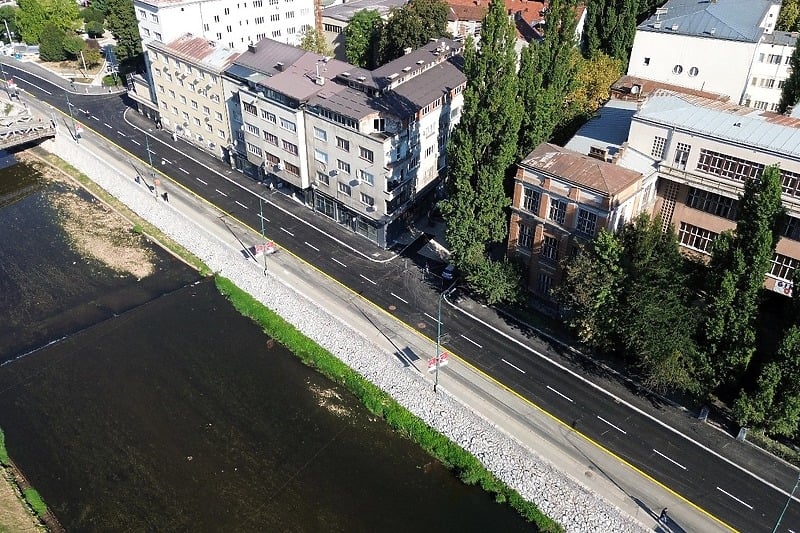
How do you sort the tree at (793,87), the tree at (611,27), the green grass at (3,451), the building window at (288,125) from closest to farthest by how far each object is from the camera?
1. the green grass at (3,451)
2. the tree at (793,87)
3. the building window at (288,125)
4. the tree at (611,27)

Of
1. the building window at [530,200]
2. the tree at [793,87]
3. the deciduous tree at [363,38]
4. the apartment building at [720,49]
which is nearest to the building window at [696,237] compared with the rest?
the building window at [530,200]

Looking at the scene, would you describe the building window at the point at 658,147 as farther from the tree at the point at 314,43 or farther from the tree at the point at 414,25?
the tree at the point at 314,43

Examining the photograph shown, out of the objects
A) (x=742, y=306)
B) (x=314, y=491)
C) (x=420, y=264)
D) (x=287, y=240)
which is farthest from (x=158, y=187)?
(x=742, y=306)

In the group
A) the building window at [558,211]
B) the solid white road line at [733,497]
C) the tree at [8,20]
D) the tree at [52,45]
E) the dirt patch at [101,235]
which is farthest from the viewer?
the tree at [8,20]

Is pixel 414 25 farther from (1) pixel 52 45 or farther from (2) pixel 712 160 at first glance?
(1) pixel 52 45

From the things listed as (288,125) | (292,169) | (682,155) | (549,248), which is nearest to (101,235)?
(292,169)

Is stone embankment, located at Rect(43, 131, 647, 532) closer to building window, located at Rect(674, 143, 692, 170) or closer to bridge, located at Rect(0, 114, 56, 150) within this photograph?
bridge, located at Rect(0, 114, 56, 150)

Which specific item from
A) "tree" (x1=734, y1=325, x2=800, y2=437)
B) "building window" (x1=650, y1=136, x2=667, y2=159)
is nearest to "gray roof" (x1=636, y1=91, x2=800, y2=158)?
"building window" (x1=650, y1=136, x2=667, y2=159)
